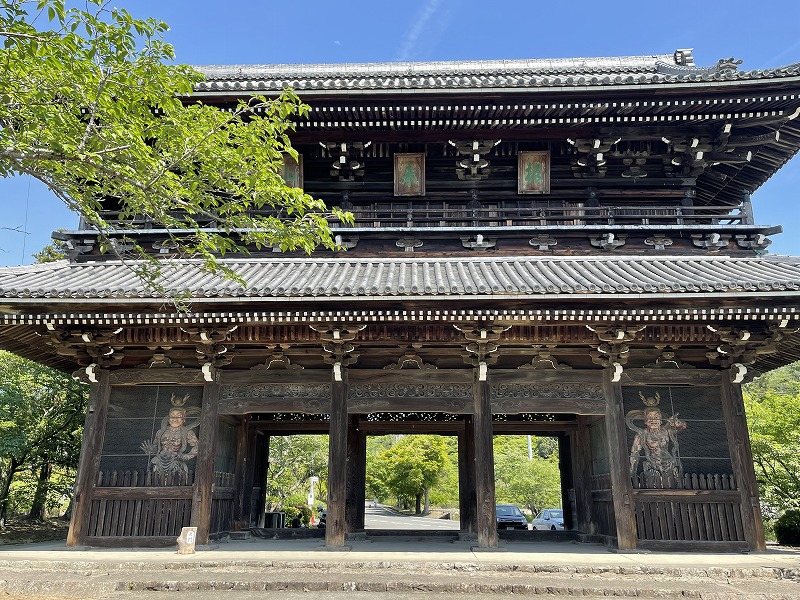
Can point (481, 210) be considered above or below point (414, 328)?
above

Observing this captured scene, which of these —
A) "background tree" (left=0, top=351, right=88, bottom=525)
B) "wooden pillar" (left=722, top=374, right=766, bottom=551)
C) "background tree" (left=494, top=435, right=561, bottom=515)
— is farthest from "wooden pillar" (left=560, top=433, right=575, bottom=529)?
"background tree" (left=494, top=435, right=561, bottom=515)

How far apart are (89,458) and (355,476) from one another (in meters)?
5.52

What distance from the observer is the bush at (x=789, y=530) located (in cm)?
1267

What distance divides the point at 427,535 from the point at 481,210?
7.73 metres

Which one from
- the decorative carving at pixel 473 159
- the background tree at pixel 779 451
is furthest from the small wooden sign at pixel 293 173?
the background tree at pixel 779 451

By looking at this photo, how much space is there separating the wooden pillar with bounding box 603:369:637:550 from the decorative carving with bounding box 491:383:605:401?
23 cm

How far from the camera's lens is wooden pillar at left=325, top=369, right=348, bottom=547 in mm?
9711

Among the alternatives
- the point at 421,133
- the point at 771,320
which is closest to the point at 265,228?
the point at 421,133

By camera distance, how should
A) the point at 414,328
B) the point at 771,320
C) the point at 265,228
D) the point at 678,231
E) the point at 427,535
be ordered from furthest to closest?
the point at 427,535 < the point at 678,231 < the point at 414,328 < the point at 771,320 < the point at 265,228

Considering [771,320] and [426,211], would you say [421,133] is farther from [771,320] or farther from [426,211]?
[771,320]

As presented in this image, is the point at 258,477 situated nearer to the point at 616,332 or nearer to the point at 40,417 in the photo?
the point at 40,417

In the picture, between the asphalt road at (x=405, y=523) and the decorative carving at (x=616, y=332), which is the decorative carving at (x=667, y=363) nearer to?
the decorative carving at (x=616, y=332)

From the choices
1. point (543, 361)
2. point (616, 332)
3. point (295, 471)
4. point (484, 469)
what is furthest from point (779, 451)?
point (295, 471)

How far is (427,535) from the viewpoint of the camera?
42.5 ft
